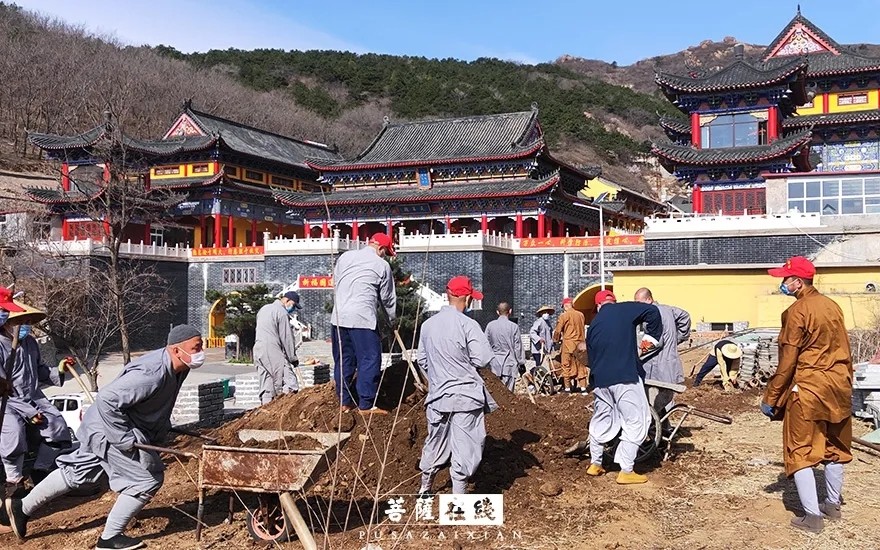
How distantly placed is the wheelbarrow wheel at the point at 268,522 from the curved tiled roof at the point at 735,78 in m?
23.5

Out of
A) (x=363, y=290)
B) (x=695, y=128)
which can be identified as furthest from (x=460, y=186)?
(x=363, y=290)

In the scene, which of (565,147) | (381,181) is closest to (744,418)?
(381,181)

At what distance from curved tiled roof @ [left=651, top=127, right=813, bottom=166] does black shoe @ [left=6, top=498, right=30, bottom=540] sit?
22383mm

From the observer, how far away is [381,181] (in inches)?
1249

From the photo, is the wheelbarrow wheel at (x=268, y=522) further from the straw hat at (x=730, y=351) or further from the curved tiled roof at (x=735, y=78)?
Answer: the curved tiled roof at (x=735, y=78)

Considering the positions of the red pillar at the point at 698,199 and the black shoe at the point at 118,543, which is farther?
the red pillar at the point at 698,199

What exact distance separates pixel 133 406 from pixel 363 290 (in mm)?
2005

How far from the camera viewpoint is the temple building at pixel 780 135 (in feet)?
71.5

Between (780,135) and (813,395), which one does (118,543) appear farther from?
(780,135)

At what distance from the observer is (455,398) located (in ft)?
16.4

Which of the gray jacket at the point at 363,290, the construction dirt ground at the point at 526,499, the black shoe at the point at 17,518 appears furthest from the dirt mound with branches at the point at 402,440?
the black shoe at the point at 17,518

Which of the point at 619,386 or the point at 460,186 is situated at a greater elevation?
the point at 460,186

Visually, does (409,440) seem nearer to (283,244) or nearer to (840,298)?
(840,298)

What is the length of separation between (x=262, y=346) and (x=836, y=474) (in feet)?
17.9
